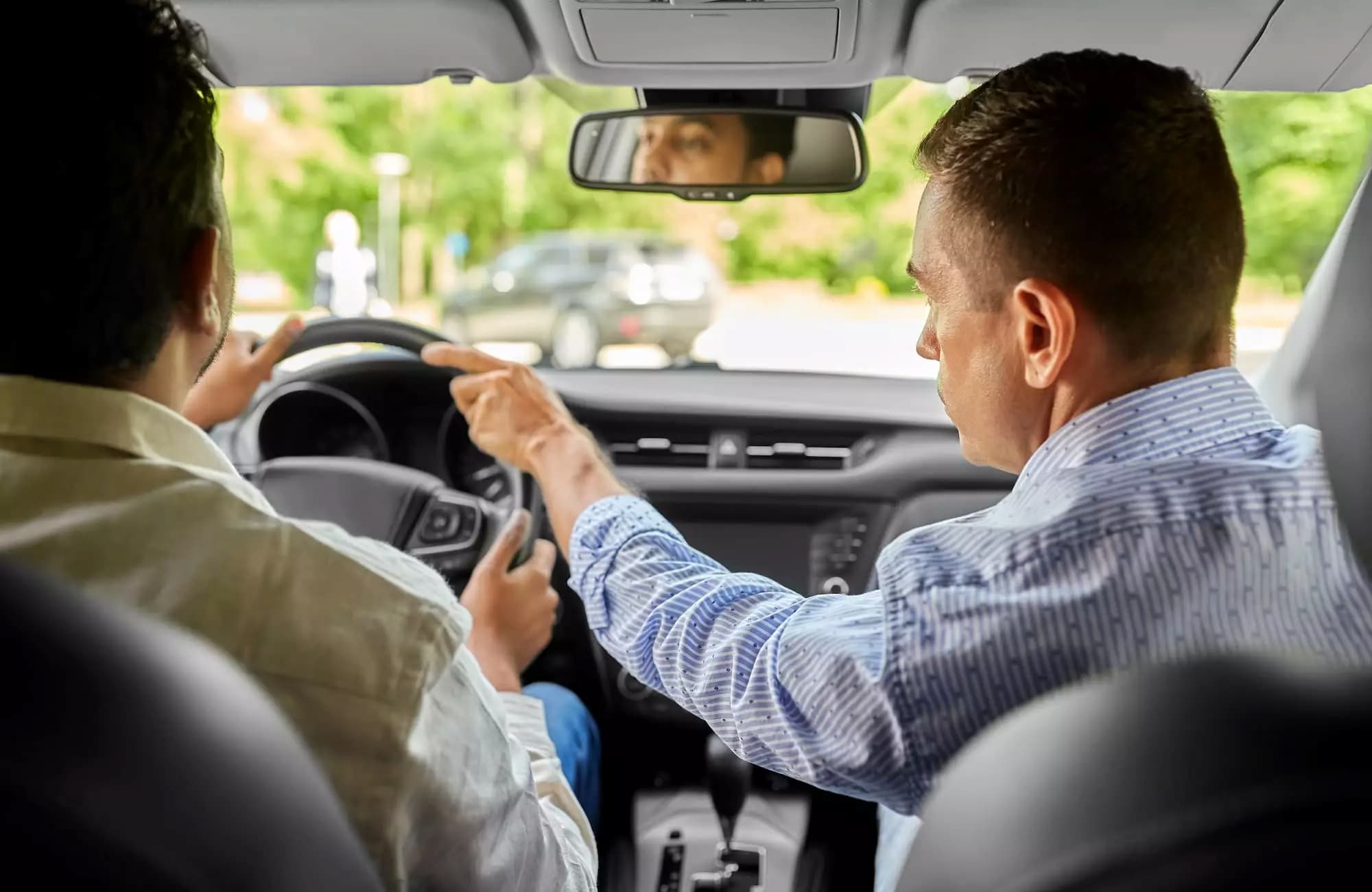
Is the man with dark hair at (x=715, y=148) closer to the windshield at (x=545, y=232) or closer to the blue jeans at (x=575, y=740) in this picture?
the blue jeans at (x=575, y=740)

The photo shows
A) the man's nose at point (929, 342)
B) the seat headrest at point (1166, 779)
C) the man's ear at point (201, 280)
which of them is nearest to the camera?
the seat headrest at point (1166, 779)

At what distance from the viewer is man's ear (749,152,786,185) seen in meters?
3.08

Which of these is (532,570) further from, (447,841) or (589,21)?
(447,841)

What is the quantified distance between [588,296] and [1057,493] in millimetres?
15098

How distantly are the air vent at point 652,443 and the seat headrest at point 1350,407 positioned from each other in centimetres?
238

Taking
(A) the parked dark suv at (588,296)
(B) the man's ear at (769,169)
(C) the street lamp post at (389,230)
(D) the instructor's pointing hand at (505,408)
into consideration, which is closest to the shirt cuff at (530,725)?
(D) the instructor's pointing hand at (505,408)

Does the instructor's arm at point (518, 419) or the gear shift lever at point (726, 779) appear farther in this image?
the gear shift lever at point (726, 779)

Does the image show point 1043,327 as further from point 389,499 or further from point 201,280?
point 389,499

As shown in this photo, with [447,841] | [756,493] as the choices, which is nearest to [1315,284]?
[756,493]

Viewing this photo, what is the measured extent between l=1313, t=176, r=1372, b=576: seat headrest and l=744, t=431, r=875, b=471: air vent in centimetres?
224

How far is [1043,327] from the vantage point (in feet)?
5.21

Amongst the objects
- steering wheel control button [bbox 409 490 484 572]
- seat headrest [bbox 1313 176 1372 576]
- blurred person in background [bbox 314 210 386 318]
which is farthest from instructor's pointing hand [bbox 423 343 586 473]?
blurred person in background [bbox 314 210 386 318]

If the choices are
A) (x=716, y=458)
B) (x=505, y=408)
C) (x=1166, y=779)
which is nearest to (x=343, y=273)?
(x=716, y=458)

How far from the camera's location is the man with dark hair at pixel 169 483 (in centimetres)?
133
